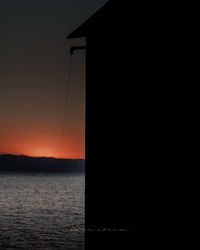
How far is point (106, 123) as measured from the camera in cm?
1008

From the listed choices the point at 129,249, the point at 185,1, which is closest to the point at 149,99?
the point at 185,1

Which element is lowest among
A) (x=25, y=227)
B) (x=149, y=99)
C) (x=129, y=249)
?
(x=25, y=227)

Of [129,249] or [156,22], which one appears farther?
[129,249]

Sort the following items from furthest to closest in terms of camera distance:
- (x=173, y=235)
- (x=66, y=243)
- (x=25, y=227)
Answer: (x=25, y=227), (x=66, y=243), (x=173, y=235)

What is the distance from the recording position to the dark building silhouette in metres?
9.73

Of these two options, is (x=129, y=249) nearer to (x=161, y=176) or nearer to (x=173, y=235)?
(x=173, y=235)

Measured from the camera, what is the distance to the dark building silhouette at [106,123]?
9.73 metres

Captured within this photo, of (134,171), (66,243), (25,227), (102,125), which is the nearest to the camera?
(134,171)

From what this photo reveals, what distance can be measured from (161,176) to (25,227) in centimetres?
3108

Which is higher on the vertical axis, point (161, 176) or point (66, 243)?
point (161, 176)

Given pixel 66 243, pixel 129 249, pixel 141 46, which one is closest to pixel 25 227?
pixel 66 243

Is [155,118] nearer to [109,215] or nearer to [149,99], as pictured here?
[149,99]

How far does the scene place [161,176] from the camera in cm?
909

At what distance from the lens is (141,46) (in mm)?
9641
